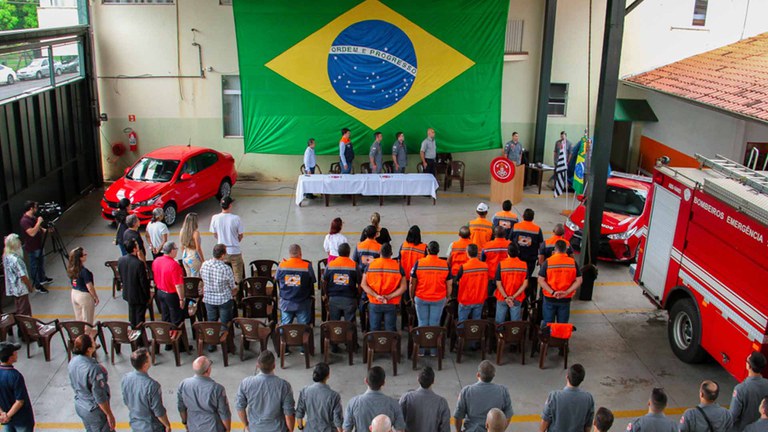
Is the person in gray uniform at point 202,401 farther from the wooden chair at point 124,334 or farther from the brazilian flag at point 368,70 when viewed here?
the brazilian flag at point 368,70

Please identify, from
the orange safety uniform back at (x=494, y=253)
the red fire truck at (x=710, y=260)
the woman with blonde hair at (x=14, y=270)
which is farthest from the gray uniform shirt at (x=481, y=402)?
the woman with blonde hair at (x=14, y=270)

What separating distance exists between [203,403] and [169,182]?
940 centimetres

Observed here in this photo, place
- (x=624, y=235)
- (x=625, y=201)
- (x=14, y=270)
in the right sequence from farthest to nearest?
(x=625, y=201) → (x=624, y=235) → (x=14, y=270)

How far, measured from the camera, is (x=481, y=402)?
6.71 m

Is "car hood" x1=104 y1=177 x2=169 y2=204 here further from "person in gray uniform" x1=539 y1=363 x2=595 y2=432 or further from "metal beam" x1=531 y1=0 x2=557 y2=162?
"person in gray uniform" x1=539 y1=363 x2=595 y2=432

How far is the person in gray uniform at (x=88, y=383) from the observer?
699cm

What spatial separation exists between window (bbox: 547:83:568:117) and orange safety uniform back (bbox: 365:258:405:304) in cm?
1148

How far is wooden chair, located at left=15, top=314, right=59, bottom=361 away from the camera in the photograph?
9.55 meters

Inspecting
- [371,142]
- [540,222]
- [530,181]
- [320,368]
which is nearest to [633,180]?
[540,222]

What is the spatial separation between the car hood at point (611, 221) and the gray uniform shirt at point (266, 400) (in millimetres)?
8562

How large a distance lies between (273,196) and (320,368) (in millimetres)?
11916

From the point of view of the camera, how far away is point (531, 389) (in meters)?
9.28

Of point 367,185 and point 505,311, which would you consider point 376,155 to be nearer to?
point 367,185

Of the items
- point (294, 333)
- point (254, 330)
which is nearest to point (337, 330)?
point (294, 333)
